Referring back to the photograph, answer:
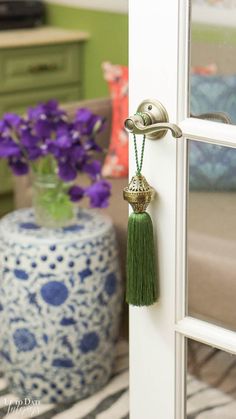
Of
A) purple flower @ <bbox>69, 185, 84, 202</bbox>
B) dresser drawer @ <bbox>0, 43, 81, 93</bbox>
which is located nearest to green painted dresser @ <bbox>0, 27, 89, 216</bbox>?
dresser drawer @ <bbox>0, 43, 81, 93</bbox>

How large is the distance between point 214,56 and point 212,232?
30 centimetres

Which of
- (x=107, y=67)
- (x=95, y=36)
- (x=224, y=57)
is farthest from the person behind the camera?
→ (x=95, y=36)

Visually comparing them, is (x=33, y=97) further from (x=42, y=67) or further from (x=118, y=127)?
(x=118, y=127)

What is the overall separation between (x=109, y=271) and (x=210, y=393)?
81 centimetres

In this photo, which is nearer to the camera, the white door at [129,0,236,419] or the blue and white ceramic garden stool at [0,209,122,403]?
the white door at [129,0,236,419]

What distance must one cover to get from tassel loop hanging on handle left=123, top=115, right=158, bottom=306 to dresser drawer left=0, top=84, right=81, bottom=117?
186cm

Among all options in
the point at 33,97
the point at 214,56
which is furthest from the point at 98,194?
the point at 33,97

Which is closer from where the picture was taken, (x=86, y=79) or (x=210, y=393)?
(x=210, y=393)

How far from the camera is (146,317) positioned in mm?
1522

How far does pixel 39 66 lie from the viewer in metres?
3.27

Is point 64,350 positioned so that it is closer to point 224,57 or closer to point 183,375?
point 183,375

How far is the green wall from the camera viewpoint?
3191 mm

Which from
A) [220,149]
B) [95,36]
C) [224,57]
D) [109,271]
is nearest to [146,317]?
[220,149]

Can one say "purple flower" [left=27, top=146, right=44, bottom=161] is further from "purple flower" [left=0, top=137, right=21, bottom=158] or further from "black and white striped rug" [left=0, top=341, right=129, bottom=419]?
"black and white striped rug" [left=0, top=341, right=129, bottom=419]
